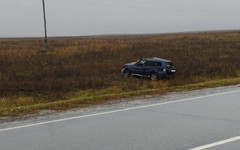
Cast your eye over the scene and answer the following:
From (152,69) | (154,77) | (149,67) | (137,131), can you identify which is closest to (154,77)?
(154,77)

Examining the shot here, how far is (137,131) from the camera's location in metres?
7.45

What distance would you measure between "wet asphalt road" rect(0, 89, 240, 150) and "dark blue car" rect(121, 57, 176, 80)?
41.5ft

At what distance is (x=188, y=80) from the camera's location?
2120 centimetres

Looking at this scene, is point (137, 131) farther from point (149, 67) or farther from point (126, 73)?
point (126, 73)

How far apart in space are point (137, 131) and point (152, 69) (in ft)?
51.7

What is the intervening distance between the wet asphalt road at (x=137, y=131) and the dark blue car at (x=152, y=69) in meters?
12.6

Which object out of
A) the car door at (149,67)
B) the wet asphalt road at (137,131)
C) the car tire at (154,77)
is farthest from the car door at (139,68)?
the wet asphalt road at (137,131)

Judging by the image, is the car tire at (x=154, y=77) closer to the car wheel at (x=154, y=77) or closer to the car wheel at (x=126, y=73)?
the car wheel at (x=154, y=77)

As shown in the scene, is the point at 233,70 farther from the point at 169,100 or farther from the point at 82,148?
the point at 82,148

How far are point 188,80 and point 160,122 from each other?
1330 centimetres

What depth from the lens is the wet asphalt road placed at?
6.39 m

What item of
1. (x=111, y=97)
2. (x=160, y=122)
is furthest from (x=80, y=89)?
(x=160, y=122)

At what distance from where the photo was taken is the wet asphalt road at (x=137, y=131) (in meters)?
6.39

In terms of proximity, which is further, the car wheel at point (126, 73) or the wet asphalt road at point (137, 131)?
the car wheel at point (126, 73)
